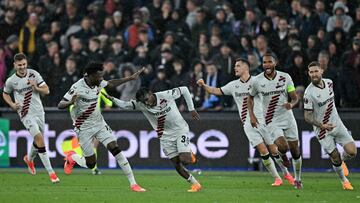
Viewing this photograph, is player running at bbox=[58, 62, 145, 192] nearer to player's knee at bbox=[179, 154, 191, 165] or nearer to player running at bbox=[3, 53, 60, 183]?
player's knee at bbox=[179, 154, 191, 165]

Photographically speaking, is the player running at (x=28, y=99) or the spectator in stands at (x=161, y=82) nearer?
the player running at (x=28, y=99)

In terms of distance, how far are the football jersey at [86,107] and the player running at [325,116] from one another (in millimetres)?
3904

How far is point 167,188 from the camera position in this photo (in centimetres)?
2041

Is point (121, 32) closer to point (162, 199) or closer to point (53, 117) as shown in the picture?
point (53, 117)

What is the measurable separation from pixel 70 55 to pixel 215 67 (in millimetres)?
4519

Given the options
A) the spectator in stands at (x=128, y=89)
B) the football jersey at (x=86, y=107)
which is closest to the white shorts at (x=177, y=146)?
the football jersey at (x=86, y=107)

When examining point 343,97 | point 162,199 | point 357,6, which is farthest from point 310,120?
point 357,6

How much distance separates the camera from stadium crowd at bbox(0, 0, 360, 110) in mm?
26562

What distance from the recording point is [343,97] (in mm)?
26141

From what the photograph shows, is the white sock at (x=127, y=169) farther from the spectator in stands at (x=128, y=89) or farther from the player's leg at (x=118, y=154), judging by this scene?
the spectator in stands at (x=128, y=89)

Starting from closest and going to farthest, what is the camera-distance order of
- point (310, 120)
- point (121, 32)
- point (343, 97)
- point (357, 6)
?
point (310, 120)
point (343, 97)
point (357, 6)
point (121, 32)

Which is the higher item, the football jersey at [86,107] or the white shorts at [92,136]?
the football jersey at [86,107]

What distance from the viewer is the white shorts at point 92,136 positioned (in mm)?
20016

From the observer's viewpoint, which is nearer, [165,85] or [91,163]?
[91,163]
